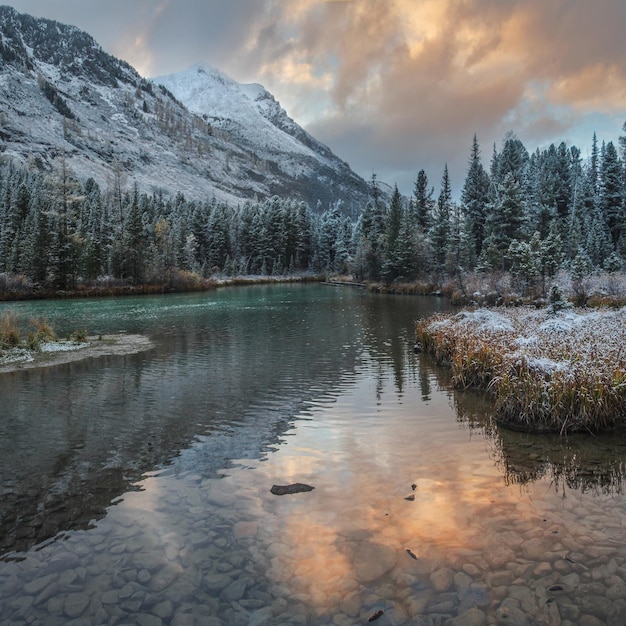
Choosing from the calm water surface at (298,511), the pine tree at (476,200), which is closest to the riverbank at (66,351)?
the calm water surface at (298,511)

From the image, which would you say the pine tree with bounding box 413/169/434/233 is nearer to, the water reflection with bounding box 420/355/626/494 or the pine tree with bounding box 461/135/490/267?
the pine tree with bounding box 461/135/490/267

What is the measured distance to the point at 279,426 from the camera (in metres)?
11.5

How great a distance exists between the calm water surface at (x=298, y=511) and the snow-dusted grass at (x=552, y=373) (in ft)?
2.00

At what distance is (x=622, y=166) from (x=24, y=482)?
91806 mm

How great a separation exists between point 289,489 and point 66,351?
690 inches

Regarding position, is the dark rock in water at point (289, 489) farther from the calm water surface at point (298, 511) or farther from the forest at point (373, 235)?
the forest at point (373, 235)

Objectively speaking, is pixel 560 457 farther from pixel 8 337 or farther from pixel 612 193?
pixel 612 193

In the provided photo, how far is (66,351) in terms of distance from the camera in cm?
2145

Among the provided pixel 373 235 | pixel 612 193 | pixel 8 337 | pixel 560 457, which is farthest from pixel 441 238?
pixel 560 457

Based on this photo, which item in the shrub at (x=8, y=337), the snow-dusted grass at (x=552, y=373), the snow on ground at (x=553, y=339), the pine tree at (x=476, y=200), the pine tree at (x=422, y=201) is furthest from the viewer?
the pine tree at (x=422, y=201)

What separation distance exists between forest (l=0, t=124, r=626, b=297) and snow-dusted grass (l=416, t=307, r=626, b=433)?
23.6m

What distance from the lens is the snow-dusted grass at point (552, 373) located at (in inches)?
408

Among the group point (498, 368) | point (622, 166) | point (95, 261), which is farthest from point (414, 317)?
point (622, 166)

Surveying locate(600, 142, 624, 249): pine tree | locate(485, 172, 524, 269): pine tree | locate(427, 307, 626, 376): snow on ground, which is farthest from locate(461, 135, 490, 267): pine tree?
locate(427, 307, 626, 376): snow on ground
